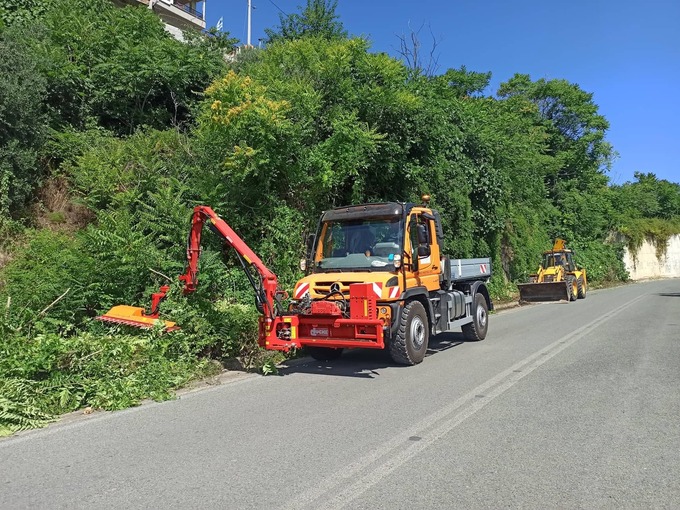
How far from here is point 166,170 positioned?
14.1m

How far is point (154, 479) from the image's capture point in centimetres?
421

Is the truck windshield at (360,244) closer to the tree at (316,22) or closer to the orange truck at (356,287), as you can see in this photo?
the orange truck at (356,287)

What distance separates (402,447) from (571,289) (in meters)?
24.2

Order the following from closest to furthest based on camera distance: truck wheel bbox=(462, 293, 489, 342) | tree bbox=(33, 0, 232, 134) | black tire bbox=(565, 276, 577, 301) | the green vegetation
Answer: the green vegetation
truck wheel bbox=(462, 293, 489, 342)
tree bbox=(33, 0, 232, 134)
black tire bbox=(565, 276, 577, 301)

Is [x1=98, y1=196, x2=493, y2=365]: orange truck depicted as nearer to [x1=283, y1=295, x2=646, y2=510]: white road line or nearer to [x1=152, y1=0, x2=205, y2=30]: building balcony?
[x1=283, y1=295, x2=646, y2=510]: white road line

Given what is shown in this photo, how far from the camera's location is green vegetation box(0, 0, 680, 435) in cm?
793

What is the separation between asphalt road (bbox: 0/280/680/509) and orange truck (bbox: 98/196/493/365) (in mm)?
Result: 701

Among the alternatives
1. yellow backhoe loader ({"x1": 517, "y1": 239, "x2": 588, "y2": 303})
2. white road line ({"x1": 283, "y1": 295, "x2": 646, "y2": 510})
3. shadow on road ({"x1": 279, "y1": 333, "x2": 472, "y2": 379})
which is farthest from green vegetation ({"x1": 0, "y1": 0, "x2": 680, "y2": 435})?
yellow backhoe loader ({"x1": 517, "y1": 239, "x2": 588, "y2": 303})

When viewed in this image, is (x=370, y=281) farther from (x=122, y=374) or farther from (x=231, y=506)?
(x=231, y=506)

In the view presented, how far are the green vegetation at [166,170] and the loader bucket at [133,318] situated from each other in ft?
0.67

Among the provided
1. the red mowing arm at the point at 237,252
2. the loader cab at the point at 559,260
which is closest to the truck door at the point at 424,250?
the red mowing arm at the point at 237,252

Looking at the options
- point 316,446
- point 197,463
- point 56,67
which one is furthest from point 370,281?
point 56,67

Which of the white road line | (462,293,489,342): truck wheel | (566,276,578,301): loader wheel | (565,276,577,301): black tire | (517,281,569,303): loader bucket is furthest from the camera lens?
(566,276,578,301): loader wheel

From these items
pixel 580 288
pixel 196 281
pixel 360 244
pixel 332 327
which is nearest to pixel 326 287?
pixel 332 327
